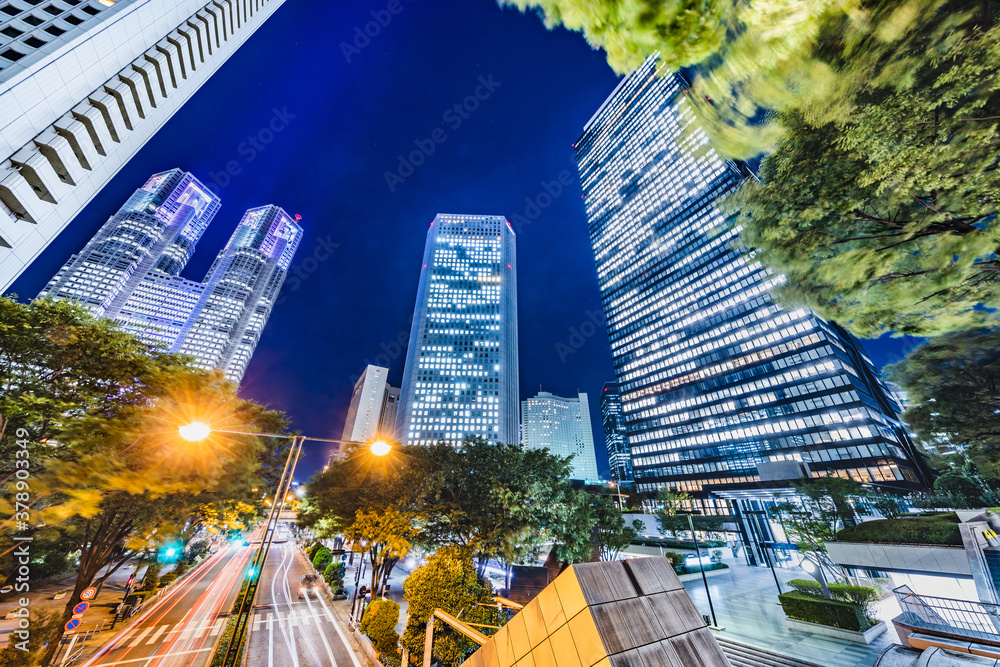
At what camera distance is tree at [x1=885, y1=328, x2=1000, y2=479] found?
46.1 ft

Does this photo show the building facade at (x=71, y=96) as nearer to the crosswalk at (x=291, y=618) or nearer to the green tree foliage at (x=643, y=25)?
the green tree foliage at (x=643, y=25)

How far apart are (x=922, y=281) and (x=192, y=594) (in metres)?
42.2

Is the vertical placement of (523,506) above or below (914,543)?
above

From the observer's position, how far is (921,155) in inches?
A: 185

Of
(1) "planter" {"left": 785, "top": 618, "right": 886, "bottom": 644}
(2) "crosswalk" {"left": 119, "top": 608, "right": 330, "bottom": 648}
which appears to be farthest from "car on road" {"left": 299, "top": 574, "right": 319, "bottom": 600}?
(1) "planter" {"left": 785, "top": 618, "right": 886, "bottom": 644}

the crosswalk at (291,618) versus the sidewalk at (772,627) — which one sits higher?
the sidewalk at (772,627)

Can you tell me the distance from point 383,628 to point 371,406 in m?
163

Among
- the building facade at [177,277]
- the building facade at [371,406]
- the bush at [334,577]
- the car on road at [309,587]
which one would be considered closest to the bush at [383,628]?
the bush at [334,577]

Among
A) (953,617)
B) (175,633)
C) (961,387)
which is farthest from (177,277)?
(961,387)

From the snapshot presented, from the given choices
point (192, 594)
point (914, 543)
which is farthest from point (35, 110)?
point (914, 543)

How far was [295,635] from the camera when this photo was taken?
17391 millimetres

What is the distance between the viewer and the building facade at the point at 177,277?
11481 centimetres

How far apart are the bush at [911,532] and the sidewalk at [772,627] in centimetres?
305

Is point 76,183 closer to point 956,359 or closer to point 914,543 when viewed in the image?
point 956,359
